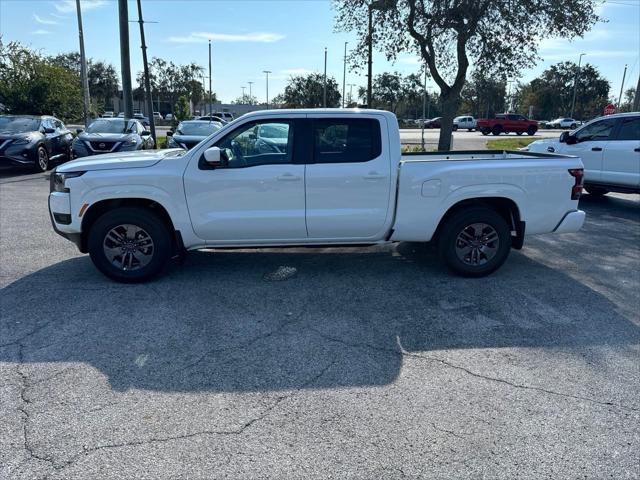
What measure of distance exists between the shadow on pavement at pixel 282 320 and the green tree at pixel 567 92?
76.6 m

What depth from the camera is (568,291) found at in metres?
5.58

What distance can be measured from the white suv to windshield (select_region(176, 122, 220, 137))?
1038 cm

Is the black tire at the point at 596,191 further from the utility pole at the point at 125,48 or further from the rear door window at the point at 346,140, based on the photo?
the utility pole at the point at 125,48

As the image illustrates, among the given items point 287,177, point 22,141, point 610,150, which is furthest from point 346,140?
point 22,141

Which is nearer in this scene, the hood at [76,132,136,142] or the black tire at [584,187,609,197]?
the black tire at [584,187,609,197]

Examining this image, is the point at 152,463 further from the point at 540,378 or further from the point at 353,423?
the point at 540,378

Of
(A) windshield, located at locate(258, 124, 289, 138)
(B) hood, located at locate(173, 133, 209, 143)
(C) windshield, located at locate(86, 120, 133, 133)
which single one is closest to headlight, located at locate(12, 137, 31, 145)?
(C) windshield, located at locate(86, 120, 133, 133)

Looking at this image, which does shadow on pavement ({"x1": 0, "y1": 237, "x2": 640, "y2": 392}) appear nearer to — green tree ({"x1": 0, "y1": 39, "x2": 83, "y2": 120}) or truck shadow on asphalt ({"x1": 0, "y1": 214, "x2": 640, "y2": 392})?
truck shadow on asphalt ({"x1": 0, "y1": 214, "x2": 640, "y2": 392})

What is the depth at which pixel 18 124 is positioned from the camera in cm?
1479

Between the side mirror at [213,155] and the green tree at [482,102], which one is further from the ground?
the green tree at [482,102]

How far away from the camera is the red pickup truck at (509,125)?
4266 centimetres

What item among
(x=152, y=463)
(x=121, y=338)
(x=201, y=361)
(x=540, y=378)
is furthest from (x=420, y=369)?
(x=121, y=338)

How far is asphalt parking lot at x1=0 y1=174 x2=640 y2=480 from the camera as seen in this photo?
2861 millimetres

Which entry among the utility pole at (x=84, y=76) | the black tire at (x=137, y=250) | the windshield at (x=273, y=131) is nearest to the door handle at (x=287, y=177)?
the windshield at (x=273, y=131)
